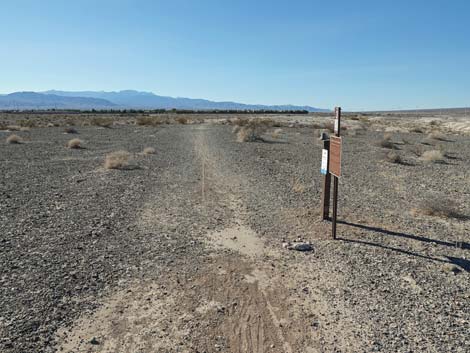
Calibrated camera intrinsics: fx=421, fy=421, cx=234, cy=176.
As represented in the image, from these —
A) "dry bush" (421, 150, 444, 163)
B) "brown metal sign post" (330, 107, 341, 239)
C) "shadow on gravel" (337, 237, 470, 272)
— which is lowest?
"shadow on gravel" (337, 237, 470, 272)

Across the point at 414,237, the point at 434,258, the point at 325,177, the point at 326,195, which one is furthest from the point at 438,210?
the point at 434,258

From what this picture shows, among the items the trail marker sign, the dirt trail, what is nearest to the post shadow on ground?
the trail marker sign

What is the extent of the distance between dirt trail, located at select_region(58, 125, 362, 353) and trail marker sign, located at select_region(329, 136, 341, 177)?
1838mm

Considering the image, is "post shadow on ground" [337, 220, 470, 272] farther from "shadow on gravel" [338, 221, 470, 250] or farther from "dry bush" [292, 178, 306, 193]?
"dry bush" [292, 178, 306, 193]

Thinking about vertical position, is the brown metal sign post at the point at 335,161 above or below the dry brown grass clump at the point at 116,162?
above

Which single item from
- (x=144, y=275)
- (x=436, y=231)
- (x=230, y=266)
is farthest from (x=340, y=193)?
(x=144, y=275)

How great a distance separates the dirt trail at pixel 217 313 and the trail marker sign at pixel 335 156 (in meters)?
1.84

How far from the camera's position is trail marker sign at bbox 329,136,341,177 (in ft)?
24.1

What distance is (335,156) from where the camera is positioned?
24.9 ft

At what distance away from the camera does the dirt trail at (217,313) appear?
4.35m

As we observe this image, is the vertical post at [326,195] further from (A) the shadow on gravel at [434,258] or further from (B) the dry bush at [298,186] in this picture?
(B) the dry bush at [298,186]

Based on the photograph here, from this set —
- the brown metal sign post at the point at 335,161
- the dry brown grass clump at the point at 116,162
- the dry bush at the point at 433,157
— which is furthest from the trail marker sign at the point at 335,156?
the dry bush at the point at 433,157

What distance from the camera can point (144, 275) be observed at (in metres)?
6.05

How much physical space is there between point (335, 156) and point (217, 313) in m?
3.86
